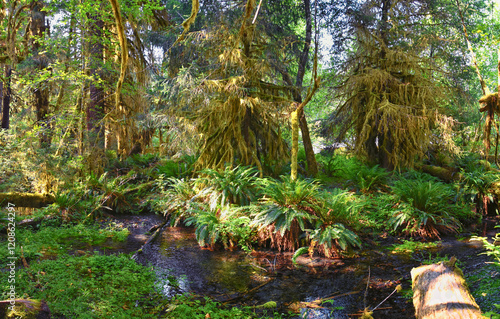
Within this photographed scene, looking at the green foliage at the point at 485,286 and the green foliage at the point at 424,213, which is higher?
the green foliage at the point at 424,213

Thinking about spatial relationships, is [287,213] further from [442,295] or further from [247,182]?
[442,295]

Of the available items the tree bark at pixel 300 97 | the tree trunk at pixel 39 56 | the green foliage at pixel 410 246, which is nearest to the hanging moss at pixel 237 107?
the tree bark at pixel 300 97

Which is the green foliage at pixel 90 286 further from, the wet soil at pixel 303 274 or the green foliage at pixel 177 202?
the green foliage at pixel 177 202

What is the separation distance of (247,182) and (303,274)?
277 centimetres

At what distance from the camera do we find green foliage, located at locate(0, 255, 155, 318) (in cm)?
309

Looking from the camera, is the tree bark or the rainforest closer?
the rainforest

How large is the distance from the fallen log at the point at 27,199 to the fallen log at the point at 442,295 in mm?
7706

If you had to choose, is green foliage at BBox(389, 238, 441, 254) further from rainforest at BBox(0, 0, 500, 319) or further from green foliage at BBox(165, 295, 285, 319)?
green foliage at BBox(165, 295, 285, 319)

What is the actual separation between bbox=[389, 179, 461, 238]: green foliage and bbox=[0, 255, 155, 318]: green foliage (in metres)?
4.84

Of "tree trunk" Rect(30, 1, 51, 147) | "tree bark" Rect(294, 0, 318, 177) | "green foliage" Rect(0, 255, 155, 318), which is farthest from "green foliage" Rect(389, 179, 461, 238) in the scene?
"tree trunk" Rect(30, 1, 51, 147)

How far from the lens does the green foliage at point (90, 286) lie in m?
3.09

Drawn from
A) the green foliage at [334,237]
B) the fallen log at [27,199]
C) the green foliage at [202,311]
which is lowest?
the green foliage at [202,311]

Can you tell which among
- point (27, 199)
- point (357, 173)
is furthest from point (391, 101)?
point (27, 199)

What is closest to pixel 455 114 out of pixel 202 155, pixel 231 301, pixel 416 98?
pixel 416 98
